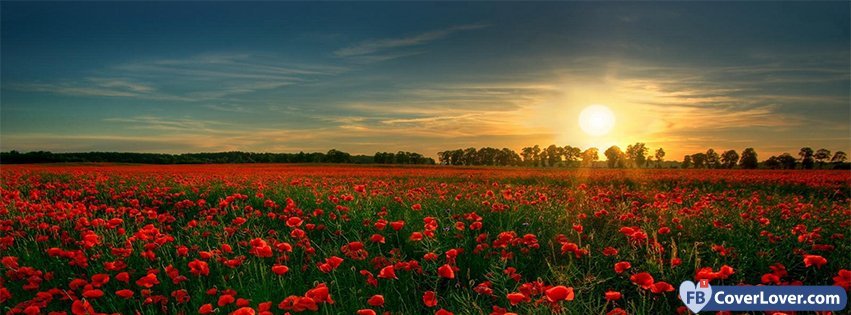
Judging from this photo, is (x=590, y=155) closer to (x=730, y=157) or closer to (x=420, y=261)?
(x=730, y=157)

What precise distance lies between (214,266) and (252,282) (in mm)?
892

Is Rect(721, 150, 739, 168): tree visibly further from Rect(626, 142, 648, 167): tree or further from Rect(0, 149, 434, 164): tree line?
Rect(0, 149, 434, 164): tree line

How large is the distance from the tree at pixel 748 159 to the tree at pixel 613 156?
17.2 meters

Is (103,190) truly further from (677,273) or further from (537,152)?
(537,152)

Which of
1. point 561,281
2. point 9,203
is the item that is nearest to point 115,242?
point 9,203

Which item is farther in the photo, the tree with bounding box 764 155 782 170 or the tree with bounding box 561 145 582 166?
the tree with bounding box 561 145 582 166

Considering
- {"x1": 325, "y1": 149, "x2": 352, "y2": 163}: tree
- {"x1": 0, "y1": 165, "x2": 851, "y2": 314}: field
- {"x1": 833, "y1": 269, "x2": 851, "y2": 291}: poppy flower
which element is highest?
{"x1": 325, "y1": 149, "x2": 352, "y2": 163}: tree

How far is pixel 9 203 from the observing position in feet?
25.4

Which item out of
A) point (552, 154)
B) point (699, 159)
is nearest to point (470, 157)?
point (552, 154)

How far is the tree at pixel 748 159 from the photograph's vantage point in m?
63.8

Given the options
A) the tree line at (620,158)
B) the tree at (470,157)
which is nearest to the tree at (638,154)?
the tree line at (620,158)

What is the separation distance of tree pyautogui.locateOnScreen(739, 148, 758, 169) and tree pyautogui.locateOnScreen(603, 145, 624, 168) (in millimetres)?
17250

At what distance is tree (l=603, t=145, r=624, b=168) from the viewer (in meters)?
81.2

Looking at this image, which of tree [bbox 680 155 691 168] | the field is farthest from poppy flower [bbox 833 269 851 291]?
tree [bbox 680 155 691 168]
